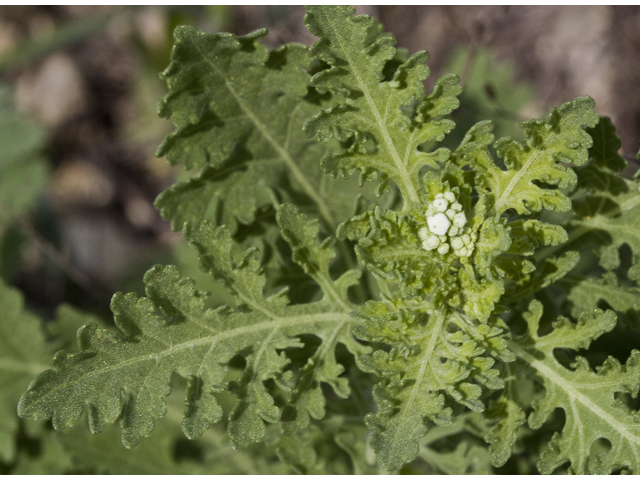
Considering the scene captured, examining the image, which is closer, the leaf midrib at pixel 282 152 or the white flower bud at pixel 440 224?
the white flower bud at pixel 440 224

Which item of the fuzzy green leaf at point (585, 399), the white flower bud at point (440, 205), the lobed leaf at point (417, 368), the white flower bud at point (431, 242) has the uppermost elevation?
the white flower bud at point (440, 205)

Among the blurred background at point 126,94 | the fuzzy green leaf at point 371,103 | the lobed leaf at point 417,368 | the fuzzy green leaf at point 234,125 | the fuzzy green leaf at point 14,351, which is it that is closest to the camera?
the lobed leaf at point 417,368

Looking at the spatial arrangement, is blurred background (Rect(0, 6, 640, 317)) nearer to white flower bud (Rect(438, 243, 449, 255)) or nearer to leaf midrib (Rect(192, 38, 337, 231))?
leaf midrib (Rect(192, 38, 337, 231))

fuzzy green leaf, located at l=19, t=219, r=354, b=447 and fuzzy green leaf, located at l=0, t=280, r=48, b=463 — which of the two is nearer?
fuzzy green leaf, located at l=19, t=219, r=354, b=447

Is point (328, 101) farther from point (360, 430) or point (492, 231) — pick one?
Answer: point (360, 430)

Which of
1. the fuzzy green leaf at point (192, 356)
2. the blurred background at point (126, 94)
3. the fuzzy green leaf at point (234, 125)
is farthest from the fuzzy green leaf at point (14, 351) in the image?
the fuzzy green leaf at point (192, 356)

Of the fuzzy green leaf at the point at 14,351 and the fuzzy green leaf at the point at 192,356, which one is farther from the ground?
the fuzzy green leaf at the point at 14,351

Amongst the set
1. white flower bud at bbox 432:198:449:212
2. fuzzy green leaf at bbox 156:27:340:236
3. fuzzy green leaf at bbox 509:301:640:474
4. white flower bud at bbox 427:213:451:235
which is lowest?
fuzzy green leaf at bbox 509:301:640:474

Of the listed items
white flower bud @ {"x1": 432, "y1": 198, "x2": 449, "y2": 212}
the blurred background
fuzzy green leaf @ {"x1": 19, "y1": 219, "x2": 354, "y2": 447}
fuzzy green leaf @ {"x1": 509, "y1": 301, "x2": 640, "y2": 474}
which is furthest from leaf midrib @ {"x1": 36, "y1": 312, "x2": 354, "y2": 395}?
the blurred background

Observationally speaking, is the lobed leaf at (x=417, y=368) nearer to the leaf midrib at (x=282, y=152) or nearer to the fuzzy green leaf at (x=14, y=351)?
the leaf midrib at (x=282, y=152)
